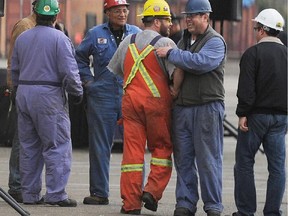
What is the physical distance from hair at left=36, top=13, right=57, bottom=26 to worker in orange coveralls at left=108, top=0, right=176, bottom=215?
0.69 metres

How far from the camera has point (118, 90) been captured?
479 inches

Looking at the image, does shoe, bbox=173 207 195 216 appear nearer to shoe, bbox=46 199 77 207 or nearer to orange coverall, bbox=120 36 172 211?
orange coverall, bbox=120 36 172 211

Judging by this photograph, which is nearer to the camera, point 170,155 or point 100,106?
point 170,155

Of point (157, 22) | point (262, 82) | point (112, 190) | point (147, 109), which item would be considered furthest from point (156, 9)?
point (112, 190)

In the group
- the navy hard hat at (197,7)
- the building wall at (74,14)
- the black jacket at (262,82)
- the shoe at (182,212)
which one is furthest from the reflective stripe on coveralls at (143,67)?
the building wall at (74,14)

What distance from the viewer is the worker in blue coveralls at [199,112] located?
11.0 m

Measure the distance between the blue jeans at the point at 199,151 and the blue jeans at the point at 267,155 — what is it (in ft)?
0.67

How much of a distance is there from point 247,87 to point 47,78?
1797 mm

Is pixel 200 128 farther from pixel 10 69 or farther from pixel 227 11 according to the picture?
pixel 227 11

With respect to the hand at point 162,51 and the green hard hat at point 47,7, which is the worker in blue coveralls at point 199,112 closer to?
the hand at point 162,51

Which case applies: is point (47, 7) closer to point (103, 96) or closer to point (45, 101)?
point (45, 101)

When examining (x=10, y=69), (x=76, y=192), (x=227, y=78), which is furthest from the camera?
(x=227, y=78)

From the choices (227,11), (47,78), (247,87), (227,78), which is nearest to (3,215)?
(47,78)

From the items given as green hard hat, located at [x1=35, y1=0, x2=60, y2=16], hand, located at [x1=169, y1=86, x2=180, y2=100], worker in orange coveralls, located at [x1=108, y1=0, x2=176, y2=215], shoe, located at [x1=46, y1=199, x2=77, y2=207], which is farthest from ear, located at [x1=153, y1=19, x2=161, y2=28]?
shoe, located at [x1=46, y1=199, x2=77, y2=207]
